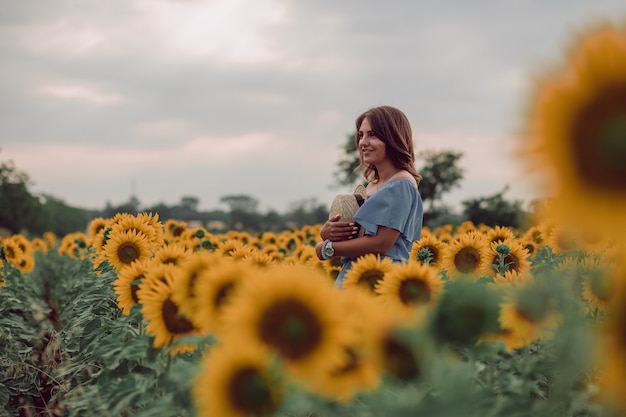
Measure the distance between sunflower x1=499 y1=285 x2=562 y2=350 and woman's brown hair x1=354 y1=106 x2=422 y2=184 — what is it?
83.4 inches

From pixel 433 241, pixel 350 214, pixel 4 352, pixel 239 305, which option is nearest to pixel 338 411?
pixel 239 305

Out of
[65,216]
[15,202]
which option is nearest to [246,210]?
[65,216]

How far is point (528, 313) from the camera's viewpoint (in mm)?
1899

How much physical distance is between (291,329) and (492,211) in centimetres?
2241

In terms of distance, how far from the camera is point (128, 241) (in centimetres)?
459

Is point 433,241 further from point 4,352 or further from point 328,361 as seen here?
point 4,352

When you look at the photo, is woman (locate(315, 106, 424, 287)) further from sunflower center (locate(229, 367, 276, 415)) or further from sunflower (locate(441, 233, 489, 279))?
sunflower center (locate(229, 367, 276, 415))

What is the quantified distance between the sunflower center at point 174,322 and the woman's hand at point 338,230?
1886 millimetres

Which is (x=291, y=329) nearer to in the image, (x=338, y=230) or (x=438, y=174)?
(x=338, y=230)

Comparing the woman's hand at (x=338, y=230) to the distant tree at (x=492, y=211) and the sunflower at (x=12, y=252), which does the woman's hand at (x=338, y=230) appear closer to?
the sunflower at (x=12, y=252)

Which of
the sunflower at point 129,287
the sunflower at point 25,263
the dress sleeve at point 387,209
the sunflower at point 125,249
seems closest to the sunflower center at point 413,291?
the sunflower at point 129,287

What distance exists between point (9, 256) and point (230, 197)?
7438 centimetres

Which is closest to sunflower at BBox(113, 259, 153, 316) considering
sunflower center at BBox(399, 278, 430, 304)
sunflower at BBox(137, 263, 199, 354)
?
sunflower at BBox(137, 263, 199, 354)

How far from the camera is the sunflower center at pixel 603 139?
67.5 inches
